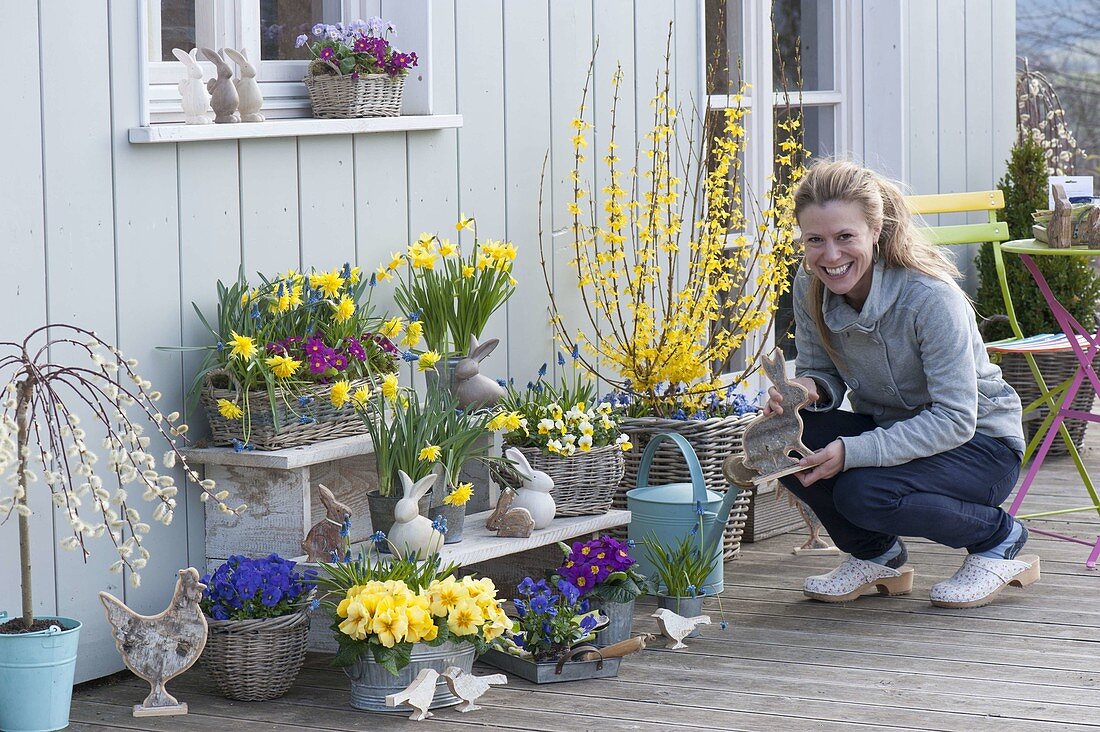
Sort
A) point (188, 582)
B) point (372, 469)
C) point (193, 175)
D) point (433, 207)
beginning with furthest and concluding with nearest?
point (433, 207) < point (372, 469) < point (193, 175) < point (188, 582)

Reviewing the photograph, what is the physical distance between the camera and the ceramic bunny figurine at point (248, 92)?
3421mm

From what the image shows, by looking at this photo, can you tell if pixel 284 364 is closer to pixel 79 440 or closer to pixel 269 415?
pixel 269 415

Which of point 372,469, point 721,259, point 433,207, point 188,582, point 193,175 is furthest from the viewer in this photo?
point 721,259

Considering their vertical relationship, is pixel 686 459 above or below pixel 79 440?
below

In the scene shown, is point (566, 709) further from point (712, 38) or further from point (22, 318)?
point (712, 38)

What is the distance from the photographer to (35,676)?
2.78 meters

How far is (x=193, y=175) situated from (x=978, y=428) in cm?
187

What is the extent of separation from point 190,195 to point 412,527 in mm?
830

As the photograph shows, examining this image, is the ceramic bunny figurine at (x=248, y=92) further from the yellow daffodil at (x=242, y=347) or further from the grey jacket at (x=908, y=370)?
the grey jacket at (x=908, y=370)

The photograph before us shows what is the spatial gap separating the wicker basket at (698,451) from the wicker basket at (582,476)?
0.28m

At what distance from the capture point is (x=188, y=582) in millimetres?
2877

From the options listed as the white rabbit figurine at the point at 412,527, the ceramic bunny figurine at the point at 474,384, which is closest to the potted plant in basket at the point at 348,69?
the ceramic bunny figurine at the point at 474,384

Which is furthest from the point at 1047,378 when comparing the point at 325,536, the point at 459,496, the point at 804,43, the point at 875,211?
the point at 325,536

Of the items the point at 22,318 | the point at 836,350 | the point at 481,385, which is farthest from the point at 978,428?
the point at 22,318
